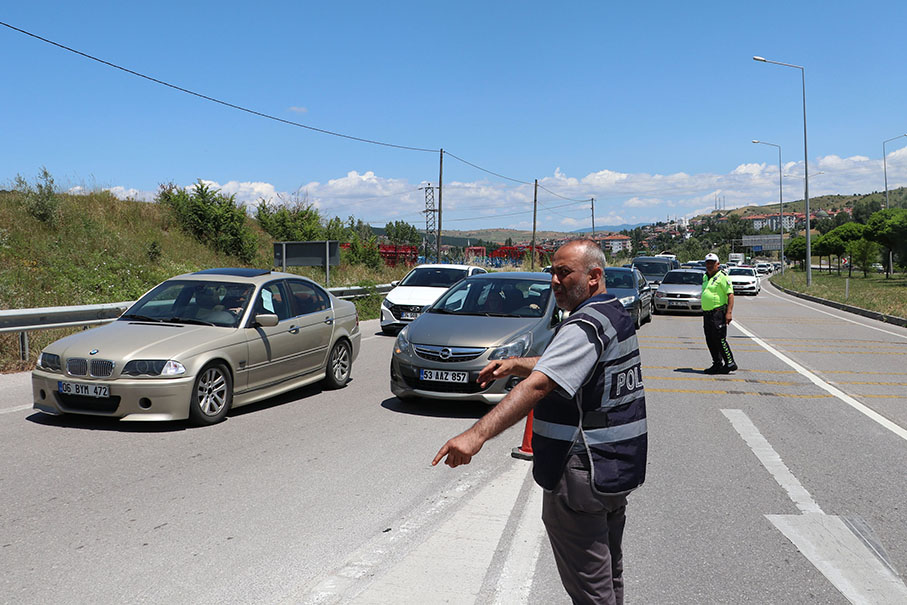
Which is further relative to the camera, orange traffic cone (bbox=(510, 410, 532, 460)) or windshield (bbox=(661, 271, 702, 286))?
windshield (bbox=(661, 271, 702, 286))

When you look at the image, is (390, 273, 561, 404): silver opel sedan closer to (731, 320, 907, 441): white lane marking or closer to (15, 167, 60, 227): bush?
(731, 320, 907, 441): white lane marking

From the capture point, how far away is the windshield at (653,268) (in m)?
32.7

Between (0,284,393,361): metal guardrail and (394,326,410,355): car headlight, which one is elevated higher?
(0,284,393,361): metal guardrail

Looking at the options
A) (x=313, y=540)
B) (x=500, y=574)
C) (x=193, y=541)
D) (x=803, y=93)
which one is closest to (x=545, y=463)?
(x=500, y=574)

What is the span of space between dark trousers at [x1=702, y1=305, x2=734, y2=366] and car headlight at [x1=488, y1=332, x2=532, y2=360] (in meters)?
4.19

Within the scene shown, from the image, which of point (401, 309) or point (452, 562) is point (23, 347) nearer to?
point (401, 309)

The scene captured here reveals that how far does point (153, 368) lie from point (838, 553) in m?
5.69

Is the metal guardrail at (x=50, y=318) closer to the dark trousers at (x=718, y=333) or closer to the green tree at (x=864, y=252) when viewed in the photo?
the dark trousers at (x=718, y=333)

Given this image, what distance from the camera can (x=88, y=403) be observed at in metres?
6.96

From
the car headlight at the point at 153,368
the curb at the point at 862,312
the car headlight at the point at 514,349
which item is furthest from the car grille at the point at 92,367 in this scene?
the curb at the point at 862,312

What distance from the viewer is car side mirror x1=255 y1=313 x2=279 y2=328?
26.1ft

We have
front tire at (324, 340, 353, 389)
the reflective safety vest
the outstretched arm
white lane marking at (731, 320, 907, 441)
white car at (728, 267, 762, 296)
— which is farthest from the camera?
white car at (728, 267, 762, 296)

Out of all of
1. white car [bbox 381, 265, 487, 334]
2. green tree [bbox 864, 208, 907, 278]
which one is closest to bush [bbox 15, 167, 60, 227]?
white car [bbox 381, 265, 487, 334]

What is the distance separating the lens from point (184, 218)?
32281mm
